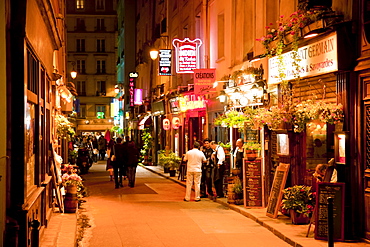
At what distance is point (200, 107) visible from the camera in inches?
1009

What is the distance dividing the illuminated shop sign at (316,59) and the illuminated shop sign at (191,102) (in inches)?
410

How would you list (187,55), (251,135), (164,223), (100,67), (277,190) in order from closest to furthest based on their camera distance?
(164,223) < (277,190) < (251,135) < (187,55) < (100,67)

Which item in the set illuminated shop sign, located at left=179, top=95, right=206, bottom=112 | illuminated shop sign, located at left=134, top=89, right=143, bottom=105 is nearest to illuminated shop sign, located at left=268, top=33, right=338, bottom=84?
illuminated shop sign, located at left=179, top=95, right=206, bottom=112

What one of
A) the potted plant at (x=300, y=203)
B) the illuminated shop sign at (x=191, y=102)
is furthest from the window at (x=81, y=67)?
the potted plant at (x=300, y=203)

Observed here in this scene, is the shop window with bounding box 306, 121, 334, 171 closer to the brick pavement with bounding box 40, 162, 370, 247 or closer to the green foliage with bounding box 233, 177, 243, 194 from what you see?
the brick pavement with bounding box 40, 162, 370, 247

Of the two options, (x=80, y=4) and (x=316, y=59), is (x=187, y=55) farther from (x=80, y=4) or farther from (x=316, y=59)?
(x=80, y=4)

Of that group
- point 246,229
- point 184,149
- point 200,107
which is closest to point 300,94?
point 246,229

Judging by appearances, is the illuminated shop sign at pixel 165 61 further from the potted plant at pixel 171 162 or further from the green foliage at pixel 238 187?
the green foliage at pixel 238 187

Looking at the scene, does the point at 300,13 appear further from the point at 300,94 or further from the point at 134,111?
the point at 134,111

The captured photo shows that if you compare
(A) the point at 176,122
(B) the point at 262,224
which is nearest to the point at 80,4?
(A) the point at 176,122

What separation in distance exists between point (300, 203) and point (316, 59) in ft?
10.6

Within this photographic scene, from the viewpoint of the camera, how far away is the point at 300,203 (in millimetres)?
12633

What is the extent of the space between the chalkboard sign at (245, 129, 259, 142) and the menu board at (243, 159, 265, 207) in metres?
2.10

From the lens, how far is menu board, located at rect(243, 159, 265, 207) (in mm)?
15797
